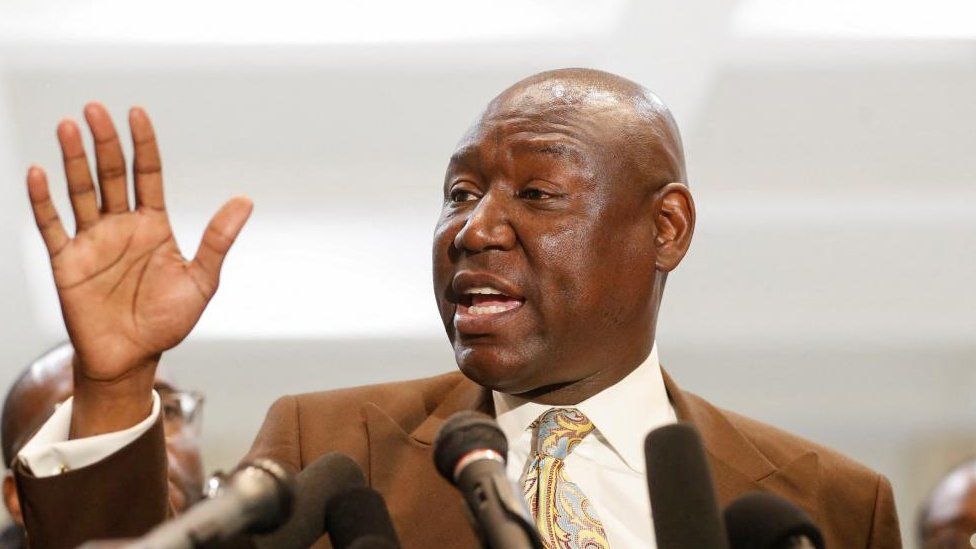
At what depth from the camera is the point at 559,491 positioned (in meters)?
2.41

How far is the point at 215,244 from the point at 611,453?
858 millimetres

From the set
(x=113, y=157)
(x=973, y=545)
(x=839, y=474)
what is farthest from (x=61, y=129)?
(x=973, y=545)

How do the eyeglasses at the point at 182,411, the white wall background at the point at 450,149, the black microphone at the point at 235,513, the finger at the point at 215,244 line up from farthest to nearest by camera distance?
the white wall background at the point at 450,149 → the eyeglasses at the point at 182,411 → the finger at the point at 215,244 → the black microphone at the point at 235,513

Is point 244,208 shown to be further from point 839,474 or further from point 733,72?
point 733,72

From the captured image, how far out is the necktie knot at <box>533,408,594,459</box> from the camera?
2451 mm

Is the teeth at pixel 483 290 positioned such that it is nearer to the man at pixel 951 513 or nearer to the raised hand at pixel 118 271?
the raised hand at pixel 118 271

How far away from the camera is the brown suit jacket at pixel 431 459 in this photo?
2.38 meters

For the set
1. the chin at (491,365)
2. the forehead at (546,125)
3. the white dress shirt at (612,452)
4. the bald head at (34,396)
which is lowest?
the bald head at (34,396)

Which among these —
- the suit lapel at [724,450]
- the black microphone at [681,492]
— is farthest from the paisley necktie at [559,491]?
the black microphone at [681,492]

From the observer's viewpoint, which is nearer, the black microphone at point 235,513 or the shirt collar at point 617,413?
the black microphone at point 235,513

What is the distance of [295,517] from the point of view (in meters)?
1.66

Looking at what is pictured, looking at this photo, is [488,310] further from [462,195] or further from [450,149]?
[450,149]

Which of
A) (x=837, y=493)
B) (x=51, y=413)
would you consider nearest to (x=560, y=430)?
(x=837, y=493)

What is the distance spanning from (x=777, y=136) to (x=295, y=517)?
12.2 ft
